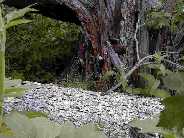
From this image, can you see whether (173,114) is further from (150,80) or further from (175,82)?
(150,80)

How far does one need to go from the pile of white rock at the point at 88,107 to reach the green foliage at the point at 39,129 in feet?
8.41

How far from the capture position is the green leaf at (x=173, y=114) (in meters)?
0.66

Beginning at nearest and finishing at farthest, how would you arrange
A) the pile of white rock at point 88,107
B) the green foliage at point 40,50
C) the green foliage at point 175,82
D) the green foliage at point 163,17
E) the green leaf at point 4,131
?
the green foliage at point 175,82 → the green leaf at point 4,131 → the pile of white rock at point 88,107 → the green foliage at point 163,17 → the green foliage at point 40,50

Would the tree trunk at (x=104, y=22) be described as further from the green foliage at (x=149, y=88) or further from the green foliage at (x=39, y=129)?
the green foliage at (x=39, y=129)

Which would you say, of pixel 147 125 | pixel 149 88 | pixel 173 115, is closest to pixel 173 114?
pixel 173 115

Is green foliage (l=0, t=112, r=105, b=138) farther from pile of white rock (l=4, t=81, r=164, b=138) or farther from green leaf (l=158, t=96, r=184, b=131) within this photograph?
pile of white rock (l=4, t=81, r=164, b=138)

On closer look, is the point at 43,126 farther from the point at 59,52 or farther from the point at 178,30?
the point at 59,52

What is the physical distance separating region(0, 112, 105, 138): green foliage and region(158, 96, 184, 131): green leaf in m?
0.33

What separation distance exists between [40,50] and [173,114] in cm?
608

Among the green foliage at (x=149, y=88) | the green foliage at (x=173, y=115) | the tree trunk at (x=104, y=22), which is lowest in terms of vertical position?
the green foliage at (x=149, y=88)

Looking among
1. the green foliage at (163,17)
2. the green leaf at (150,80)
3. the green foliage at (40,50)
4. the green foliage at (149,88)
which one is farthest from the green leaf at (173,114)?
the green foliage at (40,50)

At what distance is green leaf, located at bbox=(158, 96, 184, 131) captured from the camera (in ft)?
2.18

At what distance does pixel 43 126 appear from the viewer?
0.98 m

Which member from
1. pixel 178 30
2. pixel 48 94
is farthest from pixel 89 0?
pixel 48 94
